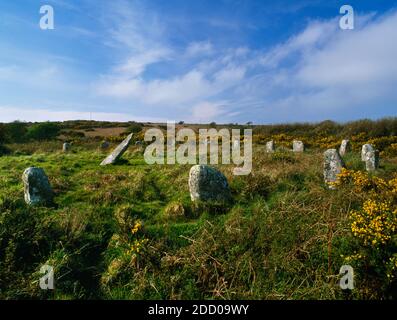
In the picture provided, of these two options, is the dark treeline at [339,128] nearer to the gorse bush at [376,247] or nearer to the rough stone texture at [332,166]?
the rough stone texture at [332,166]

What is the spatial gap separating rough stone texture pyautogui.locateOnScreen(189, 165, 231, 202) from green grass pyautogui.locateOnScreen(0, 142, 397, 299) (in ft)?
1.11

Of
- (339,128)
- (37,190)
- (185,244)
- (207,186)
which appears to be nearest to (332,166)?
(207,186)

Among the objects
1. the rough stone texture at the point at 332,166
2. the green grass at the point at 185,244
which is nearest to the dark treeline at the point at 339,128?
the rough stone texture at the point at 332,166

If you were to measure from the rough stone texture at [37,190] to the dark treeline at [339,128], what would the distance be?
22.8 m

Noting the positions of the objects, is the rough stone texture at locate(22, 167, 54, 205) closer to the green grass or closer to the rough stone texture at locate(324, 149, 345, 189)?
the green grass

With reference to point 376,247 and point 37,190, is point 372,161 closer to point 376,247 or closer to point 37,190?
point 376,247

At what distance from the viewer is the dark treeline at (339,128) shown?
26328 millimetres

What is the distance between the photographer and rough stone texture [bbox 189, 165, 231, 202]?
9.41 m

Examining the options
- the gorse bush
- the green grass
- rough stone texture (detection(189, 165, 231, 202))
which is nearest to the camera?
the gorse bush

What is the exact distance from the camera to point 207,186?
372 inches

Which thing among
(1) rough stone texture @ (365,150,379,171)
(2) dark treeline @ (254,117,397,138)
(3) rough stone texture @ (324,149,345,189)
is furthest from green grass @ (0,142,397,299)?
(2) dark treeline @ (254,117,397,138)

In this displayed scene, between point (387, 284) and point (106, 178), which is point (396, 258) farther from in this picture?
point (106, 178)

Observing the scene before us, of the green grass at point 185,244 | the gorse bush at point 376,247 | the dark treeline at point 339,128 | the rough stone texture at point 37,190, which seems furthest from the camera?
the dark treeline at point 339,128

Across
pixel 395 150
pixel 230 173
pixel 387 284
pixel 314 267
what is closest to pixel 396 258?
pixel 387 284
